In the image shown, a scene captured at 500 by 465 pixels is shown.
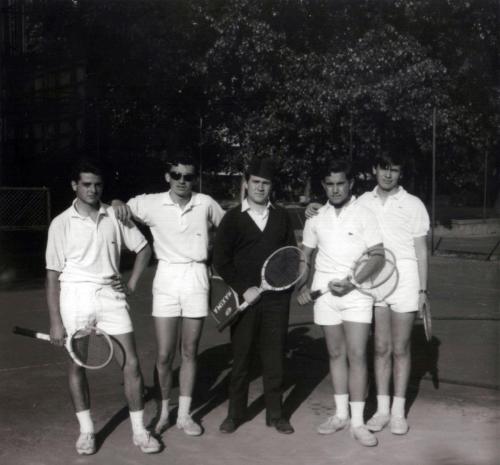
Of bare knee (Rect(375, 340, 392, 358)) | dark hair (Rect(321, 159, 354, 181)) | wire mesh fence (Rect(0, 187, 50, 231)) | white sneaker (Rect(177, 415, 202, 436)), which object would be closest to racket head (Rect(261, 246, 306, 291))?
dark hair (Rect(321, 159, 354, 181))

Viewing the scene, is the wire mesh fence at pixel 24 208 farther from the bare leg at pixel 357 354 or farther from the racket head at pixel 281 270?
the bare leg at pixel 357 354

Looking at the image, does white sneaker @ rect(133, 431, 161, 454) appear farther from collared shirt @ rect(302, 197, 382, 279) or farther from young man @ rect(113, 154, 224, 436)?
collared shirt @ rect(302, 197, 382, 279)

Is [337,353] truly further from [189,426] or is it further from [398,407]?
[189,426]

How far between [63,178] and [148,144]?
303cm

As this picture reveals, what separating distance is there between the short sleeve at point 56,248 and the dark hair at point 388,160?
2.39m

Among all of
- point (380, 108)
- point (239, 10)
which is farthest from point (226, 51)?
point (380, 108)

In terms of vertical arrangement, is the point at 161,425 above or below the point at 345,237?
below

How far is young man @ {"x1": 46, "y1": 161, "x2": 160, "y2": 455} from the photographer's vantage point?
16.3ft

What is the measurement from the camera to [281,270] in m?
5.42

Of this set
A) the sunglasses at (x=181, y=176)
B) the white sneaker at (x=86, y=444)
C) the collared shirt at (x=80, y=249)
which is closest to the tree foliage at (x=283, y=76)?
the sunglasses at (x=181, y=176)

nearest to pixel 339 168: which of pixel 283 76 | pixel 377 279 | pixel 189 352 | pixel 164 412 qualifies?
pixel 377 279

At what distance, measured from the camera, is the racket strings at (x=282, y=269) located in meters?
5.40

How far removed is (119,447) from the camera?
516 cm

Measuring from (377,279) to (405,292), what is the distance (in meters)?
0.28
